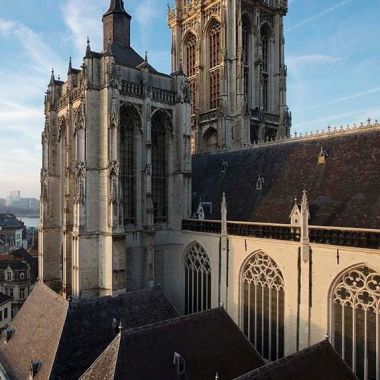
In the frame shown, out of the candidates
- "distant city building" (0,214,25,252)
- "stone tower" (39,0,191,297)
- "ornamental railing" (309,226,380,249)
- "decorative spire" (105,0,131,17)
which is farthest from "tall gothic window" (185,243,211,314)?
"distant city building" (0,214,25,252)

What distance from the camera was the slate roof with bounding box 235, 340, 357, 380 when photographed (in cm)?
1301

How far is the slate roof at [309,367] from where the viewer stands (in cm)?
1301

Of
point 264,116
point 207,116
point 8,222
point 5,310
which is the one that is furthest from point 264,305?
point 8,222

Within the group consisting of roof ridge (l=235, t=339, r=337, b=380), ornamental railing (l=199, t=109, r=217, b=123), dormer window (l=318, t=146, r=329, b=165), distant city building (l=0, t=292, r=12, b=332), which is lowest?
distant city building (l=0, t=292, r=12, b=332)

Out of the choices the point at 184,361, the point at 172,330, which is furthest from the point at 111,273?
the point at 184,361

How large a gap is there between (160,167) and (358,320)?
52.8 feet

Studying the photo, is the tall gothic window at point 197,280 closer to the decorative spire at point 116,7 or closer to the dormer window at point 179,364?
the dormer window at point 179,364

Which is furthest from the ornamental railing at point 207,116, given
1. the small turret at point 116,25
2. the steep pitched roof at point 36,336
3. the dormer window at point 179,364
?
the dormer window at point 179,364

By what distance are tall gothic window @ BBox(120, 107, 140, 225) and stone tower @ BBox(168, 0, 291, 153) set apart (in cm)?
1452

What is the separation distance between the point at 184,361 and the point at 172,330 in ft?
4.95

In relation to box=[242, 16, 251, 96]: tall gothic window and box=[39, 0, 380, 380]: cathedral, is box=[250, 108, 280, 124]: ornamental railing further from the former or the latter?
box=[39, 0, 380, 380]: cathedral

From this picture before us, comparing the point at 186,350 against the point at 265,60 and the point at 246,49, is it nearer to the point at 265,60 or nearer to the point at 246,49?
the point at 246,49

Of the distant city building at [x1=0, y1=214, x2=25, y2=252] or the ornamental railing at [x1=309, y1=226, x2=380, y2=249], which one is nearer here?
the ornamental railing at [x1=309, y1=226, x2=380, y2=249]

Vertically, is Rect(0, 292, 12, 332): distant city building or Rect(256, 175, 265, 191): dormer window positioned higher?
Rect(256, 175, 265, 191): dormer window
